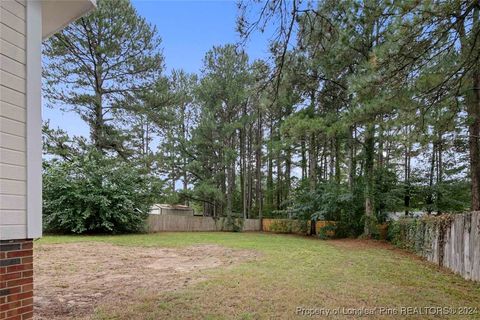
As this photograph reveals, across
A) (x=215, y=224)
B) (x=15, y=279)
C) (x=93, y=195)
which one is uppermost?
(x=15, y=279)

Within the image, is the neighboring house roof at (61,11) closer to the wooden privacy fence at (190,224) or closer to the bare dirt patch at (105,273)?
the bare dirt patch at (105,273)

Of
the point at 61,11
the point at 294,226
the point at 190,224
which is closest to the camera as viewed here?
the point at 61,11

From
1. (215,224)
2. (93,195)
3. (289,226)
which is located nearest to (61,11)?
(93,195)

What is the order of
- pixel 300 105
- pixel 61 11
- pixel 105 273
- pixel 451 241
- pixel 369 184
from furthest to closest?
1. pixel 300 105
2. pixel 369 184
3. pixel 451 241
4. pixel 105 273
5. pixel 61 11

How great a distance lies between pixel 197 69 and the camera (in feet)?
73.0

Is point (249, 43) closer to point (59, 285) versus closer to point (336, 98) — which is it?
point (59, 285)

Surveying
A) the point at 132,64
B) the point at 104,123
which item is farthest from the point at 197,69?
the point at 104,123

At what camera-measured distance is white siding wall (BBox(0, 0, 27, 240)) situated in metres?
2.52

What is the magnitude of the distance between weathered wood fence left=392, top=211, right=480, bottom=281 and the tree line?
5.37ft

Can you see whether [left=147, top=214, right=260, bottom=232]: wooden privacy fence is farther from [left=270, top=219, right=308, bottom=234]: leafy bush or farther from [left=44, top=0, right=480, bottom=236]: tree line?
[left=270, top=219, right=308, bottom=234]: leafy bush

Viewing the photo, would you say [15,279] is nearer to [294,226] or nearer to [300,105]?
[300,105]

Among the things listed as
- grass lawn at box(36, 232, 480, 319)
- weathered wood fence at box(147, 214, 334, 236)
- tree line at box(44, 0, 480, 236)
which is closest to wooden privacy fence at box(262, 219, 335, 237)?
weathered wood fence at box(147, 214, 334, 236)

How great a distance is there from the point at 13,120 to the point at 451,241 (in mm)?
7649

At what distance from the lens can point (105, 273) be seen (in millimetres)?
6199
